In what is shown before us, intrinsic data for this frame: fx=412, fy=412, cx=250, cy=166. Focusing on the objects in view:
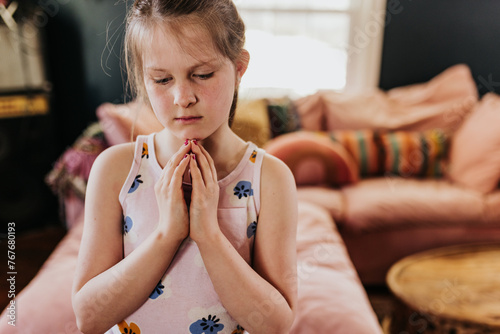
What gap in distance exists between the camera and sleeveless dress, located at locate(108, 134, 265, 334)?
0.61m

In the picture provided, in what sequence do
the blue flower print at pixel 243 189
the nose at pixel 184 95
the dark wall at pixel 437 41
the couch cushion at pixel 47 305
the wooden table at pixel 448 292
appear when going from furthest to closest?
the dark wall at pixel 437 41
the wooden table at pixel 448 292
the couch cushion at pixel 47 305
the blue flower print at pixel 243 189
the nose at pixel 184 95

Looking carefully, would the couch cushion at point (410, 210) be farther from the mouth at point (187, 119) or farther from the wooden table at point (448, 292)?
the mouth at point (187, 119)

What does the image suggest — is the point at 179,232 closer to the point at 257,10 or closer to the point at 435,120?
the point at 435,120

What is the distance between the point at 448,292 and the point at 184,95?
1262 mm

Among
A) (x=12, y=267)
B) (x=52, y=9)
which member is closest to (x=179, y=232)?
(x=12, y=267)

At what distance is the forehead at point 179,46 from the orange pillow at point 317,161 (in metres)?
1.01

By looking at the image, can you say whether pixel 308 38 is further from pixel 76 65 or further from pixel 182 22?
pixel 182 22

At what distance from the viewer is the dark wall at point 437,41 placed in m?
2.74

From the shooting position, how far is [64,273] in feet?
3.14

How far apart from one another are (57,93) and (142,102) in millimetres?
2658

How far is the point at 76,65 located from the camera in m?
2.89

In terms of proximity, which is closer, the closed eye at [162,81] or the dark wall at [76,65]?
the closed eye at [162,81]

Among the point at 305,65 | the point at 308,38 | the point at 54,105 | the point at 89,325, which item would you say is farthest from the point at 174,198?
the point at 54,105

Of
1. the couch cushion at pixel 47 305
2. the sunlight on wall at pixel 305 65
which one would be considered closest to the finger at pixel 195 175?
the couch cushion at pixel 47 305
